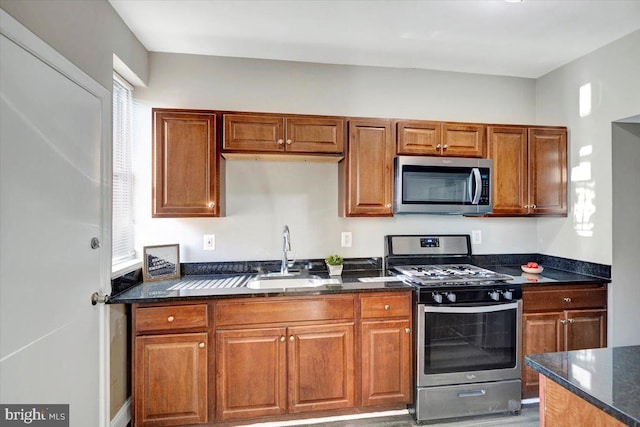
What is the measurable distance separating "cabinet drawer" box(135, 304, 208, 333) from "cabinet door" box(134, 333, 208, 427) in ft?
0.18

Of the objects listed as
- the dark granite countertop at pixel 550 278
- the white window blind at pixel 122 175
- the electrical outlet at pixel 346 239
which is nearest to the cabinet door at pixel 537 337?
the dark granite countertop at pixel 550 278

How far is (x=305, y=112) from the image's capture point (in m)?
2.75

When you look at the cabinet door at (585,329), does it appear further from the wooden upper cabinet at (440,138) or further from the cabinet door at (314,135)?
the cabinet door at (314,135)

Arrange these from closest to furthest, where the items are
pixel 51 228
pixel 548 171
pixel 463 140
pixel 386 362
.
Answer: pixel 51 228 < pixel 386 362 < pixel 463 140 < pixel 548 171

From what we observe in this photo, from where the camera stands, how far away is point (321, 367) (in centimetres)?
218

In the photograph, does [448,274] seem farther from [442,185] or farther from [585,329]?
[585,329]

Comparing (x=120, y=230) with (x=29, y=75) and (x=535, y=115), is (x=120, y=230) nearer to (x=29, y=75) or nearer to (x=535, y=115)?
(x=29, y=75)

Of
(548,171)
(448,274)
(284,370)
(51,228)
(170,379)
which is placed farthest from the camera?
(548,171)

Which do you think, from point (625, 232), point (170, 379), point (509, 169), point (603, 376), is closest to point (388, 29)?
point (509, 169)

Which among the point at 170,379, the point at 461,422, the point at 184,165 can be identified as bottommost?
the point at 461,422

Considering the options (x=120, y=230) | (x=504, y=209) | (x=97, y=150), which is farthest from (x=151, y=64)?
(x=504, y=209)

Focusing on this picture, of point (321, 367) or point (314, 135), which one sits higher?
point (314, 135)

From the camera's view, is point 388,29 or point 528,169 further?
point 528,169

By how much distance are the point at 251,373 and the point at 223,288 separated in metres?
0.58
